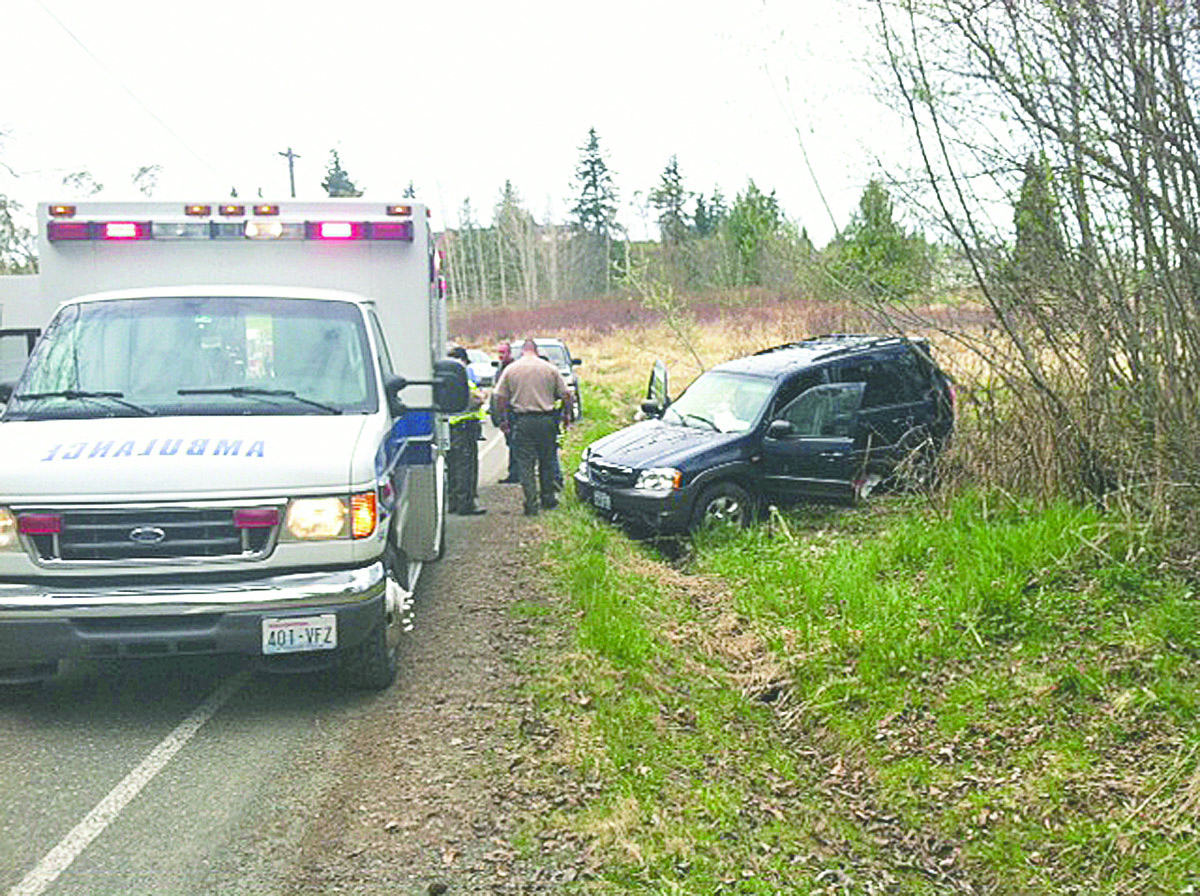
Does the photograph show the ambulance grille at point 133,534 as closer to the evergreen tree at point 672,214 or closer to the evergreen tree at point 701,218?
the evergreen tree at point 672,214

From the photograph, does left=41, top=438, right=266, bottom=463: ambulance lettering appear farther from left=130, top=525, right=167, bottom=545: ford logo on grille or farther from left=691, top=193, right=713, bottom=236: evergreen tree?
left=691, top=193, right=713, bottom=236: evergreen tree

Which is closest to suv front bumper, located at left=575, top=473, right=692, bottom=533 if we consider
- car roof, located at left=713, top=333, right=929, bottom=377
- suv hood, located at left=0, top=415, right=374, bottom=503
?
car roof, located at left=713, top=333, right=929, bottom=377

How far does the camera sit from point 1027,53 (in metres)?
7.42

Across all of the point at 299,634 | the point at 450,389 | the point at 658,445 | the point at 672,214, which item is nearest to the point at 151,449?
the point at 299,634

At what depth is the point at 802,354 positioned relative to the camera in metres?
12.1

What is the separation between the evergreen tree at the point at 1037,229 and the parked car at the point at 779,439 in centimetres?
165

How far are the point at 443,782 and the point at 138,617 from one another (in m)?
1.71

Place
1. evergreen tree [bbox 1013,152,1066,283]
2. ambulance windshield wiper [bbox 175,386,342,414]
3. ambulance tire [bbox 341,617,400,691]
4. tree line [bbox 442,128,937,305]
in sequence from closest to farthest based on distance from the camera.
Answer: ambulance tire [bbox 341,617,400,691] → ambulance windshield wiper [bbox 175,386,342,414] → evergreen tree [bbox 1013,152,1066,283] → tree line [bbox 442,128,937,305]

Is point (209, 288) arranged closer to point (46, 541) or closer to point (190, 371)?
point (190, 371)

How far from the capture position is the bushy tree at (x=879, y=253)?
9.24 meters

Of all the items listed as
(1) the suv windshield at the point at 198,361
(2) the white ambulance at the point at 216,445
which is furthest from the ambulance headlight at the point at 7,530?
(1) the suv windshield at the point at 198,361

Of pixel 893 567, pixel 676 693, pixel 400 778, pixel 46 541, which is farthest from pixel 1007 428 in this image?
pixel 46 541

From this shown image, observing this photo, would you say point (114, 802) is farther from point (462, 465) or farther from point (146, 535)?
point (462, 465)

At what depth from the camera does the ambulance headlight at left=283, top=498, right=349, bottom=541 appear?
581 cm
